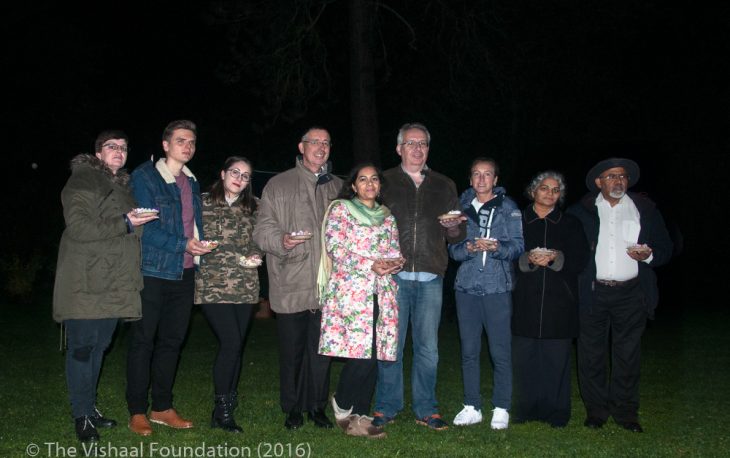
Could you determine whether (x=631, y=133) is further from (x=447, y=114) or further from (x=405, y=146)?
(x=405, y=146)

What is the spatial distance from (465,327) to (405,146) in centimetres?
146

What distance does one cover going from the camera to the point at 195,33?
2905 centimetres

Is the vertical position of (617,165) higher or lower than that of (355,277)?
higher

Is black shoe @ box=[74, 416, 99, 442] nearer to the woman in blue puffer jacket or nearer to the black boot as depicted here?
the black boot

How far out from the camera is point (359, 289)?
5566 mm

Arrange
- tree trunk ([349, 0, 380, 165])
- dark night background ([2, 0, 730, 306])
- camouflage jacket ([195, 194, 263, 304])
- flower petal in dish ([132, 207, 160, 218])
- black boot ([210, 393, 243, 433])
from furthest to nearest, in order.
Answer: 1. dark night background ([2, 0, 730, 306])
2. tree trunk ([349, 0, 380, 165])
3. black boot ([210, 393, 243, 433])
4. camouflage jacket ([195, 194, 263, 304])
5. flower petal in dish ([132, 207, 160, 218])

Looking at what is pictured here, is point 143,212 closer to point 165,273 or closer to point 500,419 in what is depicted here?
point 165,273

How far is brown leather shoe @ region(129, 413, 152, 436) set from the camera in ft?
18.2

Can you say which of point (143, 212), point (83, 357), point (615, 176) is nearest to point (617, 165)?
point (615, 176)

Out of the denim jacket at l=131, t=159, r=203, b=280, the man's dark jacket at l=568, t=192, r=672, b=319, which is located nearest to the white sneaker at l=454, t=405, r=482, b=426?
the man's dark jacket at l=568, t=192, r=672, b=319

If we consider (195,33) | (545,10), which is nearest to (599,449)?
(545,10)

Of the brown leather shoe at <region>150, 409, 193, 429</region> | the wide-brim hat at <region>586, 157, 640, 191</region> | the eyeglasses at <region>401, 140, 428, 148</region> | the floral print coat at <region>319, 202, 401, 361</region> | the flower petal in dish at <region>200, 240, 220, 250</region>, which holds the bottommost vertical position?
the brown leather shoe at <region>150, 409, 193, 429</region>

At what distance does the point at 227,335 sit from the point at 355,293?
3.18 ft

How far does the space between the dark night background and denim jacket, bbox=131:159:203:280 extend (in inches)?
312
